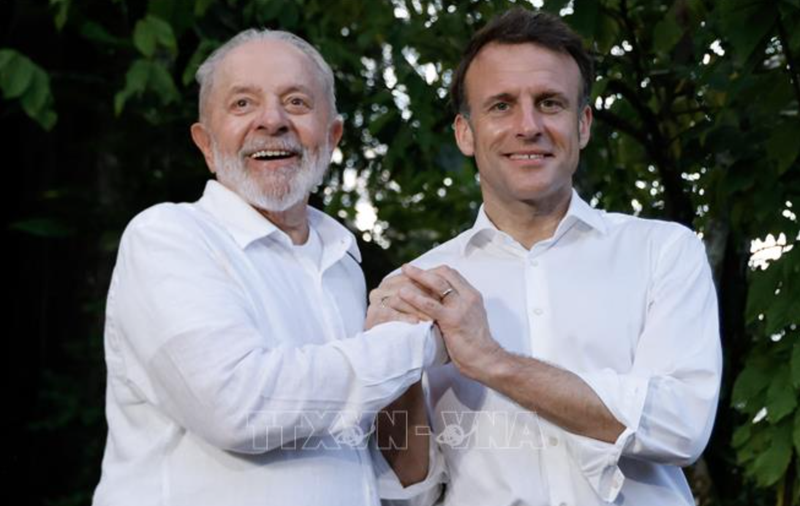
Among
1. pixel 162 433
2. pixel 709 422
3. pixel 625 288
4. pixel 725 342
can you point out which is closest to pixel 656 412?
pixel 709 422

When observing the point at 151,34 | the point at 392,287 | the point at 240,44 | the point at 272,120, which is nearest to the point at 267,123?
the point at 272,120

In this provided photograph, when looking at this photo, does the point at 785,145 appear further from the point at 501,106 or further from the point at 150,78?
the point at 150,78

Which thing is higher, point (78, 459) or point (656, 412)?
point (656, 412)

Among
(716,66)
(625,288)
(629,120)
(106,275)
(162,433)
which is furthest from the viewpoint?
(106,275)

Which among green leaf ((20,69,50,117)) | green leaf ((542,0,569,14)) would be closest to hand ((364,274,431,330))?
green leaf ((542,0,569,14))

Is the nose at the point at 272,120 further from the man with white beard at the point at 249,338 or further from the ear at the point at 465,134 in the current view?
the ear at the point at 465,134

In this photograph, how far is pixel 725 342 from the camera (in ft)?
17.1

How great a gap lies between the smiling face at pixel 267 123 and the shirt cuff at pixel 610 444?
771 millimetres

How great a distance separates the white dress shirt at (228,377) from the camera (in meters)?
2.74

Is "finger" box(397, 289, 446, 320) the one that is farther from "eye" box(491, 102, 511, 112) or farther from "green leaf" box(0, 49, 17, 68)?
"green leaf" box(0, 49, 17, 68)

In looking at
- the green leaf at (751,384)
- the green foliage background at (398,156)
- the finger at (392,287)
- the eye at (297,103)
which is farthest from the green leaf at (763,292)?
the eye at (297,103)

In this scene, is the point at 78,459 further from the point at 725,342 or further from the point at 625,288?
the point at 625,288

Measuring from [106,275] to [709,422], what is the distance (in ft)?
16.5

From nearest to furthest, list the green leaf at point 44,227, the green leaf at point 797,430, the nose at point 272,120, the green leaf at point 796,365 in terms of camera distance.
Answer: the nose at point 272,120, the green leaf at point 796,365, the green leaf at point 797,430, the green leaf at point 44,227
